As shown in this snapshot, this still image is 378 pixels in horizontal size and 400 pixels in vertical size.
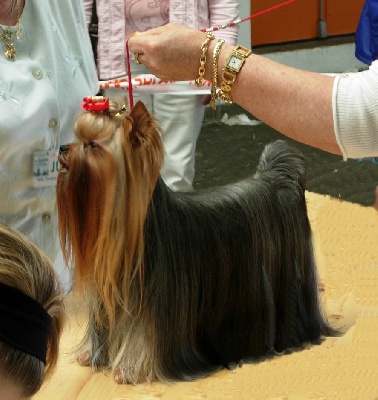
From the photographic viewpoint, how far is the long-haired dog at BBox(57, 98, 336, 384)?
190 cm

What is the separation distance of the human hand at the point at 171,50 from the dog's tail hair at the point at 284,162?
73 cm

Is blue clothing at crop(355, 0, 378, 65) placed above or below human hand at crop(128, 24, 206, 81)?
below

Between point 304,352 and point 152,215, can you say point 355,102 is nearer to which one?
point 152,215

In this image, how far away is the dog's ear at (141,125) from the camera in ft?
6.07

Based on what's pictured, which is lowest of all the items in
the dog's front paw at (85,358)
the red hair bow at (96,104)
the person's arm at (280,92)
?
the dog's front paw at (85,358)

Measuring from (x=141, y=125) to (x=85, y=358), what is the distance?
680 millimetres

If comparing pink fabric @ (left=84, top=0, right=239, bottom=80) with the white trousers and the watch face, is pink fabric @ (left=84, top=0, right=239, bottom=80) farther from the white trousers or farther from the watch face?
the watch face

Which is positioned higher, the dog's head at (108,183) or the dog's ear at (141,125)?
the dog's ear at (141,125)

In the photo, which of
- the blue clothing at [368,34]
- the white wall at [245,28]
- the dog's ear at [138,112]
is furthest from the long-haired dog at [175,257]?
the white wall at [245,28]

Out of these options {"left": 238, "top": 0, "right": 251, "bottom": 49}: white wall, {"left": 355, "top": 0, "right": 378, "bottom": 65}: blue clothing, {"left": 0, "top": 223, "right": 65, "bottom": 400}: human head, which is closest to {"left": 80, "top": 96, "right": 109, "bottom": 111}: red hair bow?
{"left": 0, "top": 223, "right": 65, "bottom": 400}: human head

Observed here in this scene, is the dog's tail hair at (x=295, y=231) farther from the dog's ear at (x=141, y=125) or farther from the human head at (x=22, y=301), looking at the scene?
the human head at (x=22, y=301)

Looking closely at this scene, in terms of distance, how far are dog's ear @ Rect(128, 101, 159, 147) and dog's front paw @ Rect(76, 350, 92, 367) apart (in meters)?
0.63

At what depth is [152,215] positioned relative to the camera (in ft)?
6.66

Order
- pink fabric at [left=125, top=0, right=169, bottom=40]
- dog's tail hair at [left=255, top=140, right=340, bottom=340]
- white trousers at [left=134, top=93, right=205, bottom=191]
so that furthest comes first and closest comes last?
1. white trousers at [left=134, top=93, right=205, bottom=191]
2. pink fabric at [left=125, top=0, right=169, bottom=40]
3. dog's tail hair at [left=255, top=140, right=340, bottom=340]
